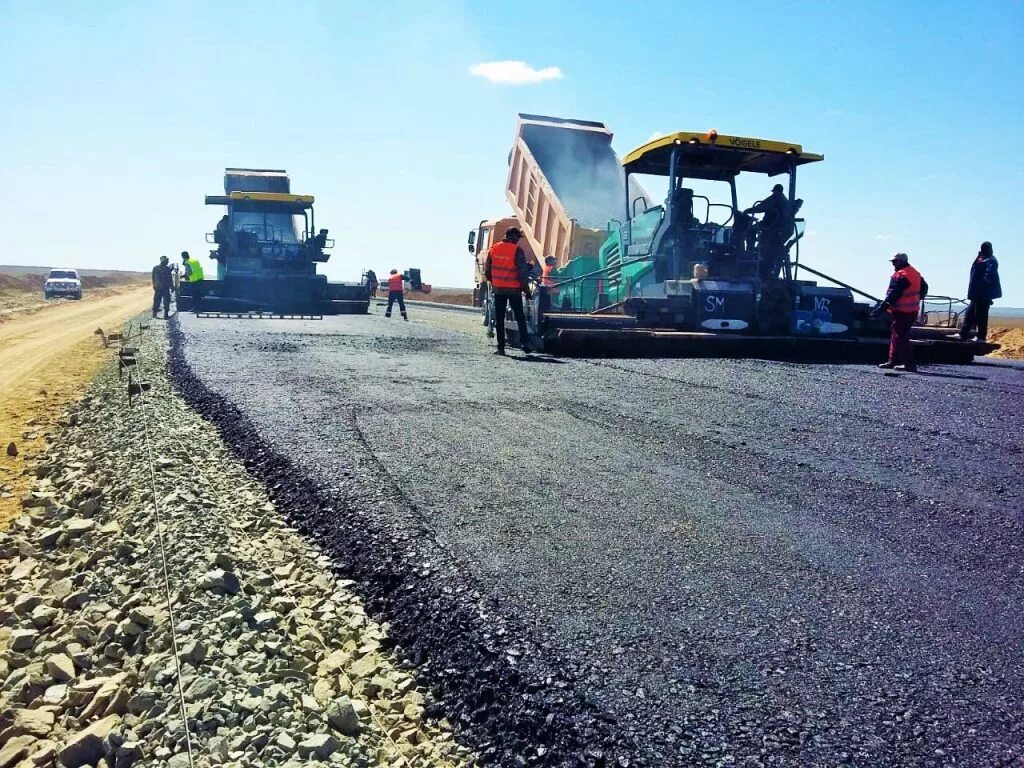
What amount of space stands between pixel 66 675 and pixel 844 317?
393 inches

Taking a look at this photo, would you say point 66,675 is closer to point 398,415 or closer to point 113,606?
point 113,606

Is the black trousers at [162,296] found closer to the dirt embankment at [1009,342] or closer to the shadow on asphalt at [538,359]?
the shadow on asphalt at [538,359]

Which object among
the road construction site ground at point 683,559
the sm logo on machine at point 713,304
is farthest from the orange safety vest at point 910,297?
the road construction site ground at point 683,559

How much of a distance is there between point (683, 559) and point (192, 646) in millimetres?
1842

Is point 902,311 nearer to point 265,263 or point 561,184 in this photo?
point 561,184

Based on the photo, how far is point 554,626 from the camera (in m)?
2.66

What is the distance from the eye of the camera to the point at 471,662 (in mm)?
2604

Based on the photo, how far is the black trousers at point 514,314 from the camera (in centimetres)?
1015

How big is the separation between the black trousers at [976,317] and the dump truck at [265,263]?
552 inches

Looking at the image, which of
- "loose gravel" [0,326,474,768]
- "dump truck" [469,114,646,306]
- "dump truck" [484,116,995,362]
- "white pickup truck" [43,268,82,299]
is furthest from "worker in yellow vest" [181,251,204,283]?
"white pickup truck" [43,268,82,299]

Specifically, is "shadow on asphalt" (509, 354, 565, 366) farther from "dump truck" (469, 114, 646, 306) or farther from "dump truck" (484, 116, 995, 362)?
"dump truck" (469, 114, 646, 306)

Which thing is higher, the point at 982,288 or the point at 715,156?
the point at 715,156

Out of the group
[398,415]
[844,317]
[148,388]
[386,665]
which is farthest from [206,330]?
[386,665]

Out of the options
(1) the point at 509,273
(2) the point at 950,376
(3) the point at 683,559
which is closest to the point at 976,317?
(2) the point at 950,376
